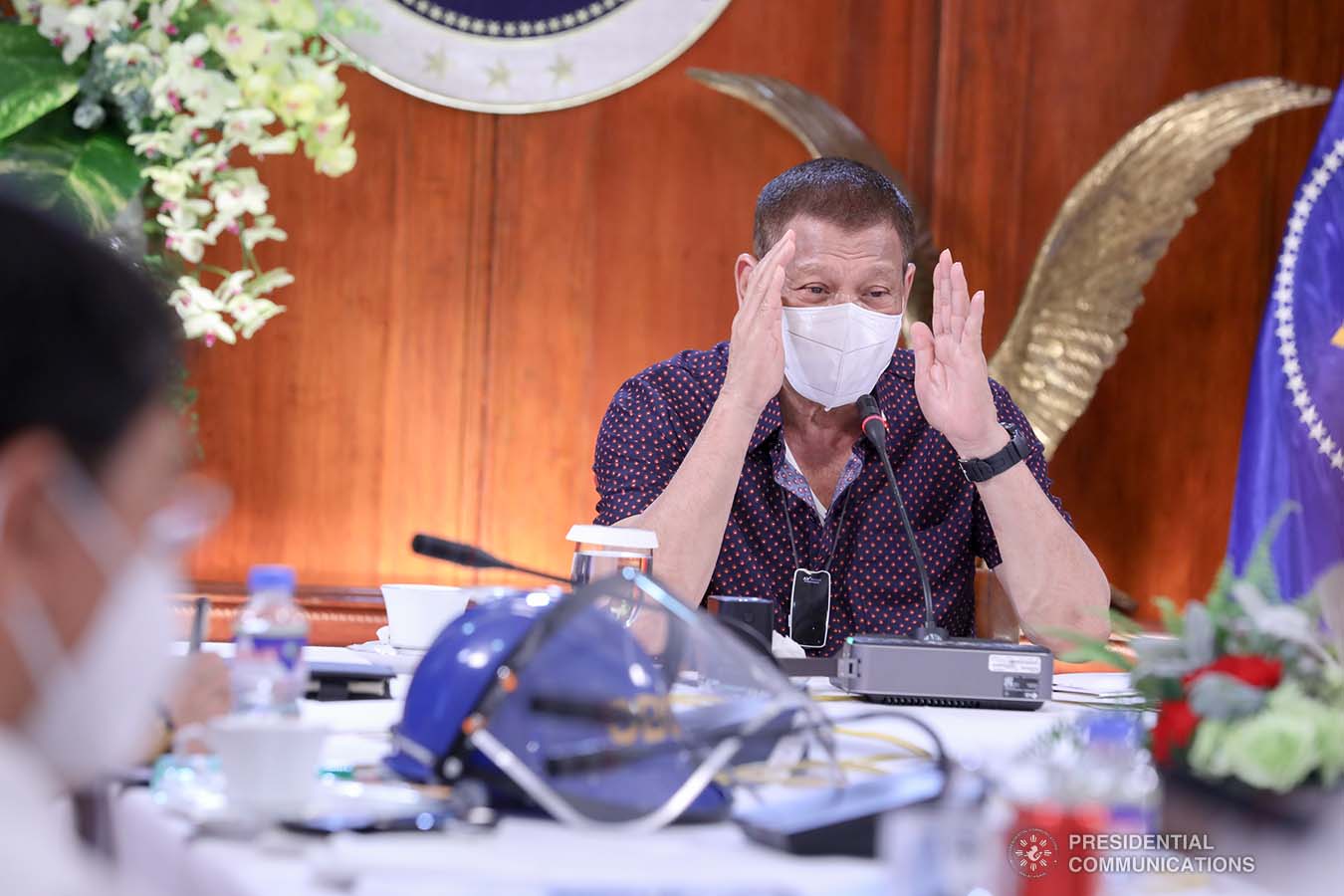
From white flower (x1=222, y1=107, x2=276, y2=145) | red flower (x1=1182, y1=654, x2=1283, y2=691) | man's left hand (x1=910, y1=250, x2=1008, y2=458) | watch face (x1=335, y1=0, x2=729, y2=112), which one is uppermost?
watch face (x1=335, y1=0, x2=729, y2=112)

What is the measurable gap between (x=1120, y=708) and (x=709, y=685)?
17.2 inches

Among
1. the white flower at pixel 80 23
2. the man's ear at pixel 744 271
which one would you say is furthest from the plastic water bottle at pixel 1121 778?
the white flower at pixel 80 23

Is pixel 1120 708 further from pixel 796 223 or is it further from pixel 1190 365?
pixel 1190 365

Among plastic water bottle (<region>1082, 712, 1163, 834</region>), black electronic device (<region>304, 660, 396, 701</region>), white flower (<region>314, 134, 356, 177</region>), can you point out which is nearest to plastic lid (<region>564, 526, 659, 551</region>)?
black electronic device (<region>304, 660, 396, 701</region>)

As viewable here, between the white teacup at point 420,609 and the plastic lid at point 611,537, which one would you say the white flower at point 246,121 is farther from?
the plastic lid at point 611,537

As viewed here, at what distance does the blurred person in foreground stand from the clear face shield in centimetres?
24

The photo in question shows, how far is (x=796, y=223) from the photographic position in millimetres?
2125

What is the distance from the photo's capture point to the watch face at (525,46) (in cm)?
308

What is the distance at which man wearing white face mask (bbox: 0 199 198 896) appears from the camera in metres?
0.58

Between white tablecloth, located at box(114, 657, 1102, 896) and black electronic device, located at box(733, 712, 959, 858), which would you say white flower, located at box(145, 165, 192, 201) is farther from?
black electronic device, located at box(733, 712, 959, 858)

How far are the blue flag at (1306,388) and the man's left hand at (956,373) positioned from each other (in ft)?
4.10

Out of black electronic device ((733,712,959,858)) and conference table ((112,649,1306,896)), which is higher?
black electronic device ((733,712,959,858))

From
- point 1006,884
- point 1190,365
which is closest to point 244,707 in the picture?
point 1006,884

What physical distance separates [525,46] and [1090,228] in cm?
131
